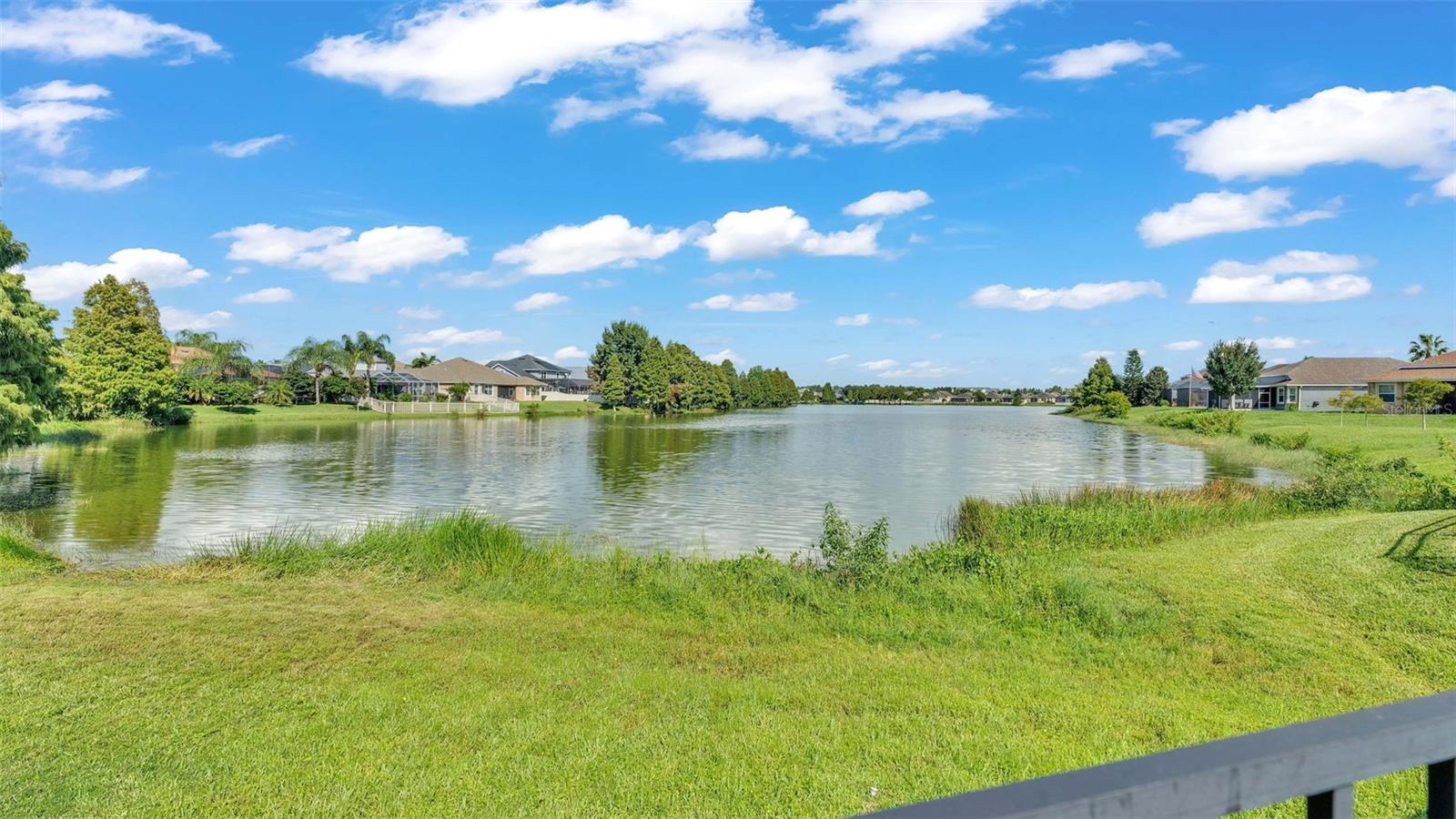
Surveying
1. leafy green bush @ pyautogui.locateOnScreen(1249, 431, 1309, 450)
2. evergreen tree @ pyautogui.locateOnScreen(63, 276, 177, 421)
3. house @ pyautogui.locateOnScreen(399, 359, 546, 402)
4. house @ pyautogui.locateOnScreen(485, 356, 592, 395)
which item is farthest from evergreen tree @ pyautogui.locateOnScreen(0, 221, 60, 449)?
house @ pyautogui.locateOnScreen(485, 356, 592, 395)

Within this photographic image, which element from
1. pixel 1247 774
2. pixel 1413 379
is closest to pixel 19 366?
pixel 1247 774

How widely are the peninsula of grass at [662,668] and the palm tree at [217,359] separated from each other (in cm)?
6729

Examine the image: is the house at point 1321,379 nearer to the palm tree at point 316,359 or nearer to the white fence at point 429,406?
the white fence at point 429,406

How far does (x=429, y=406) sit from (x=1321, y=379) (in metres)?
80.2

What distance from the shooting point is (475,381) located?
96875mm

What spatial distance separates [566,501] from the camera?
944 inches

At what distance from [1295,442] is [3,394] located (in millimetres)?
45778

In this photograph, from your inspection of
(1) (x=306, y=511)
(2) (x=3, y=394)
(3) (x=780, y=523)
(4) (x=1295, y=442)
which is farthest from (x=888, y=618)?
(4) (x=1295, y=442)

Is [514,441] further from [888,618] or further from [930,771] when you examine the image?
[930,771]

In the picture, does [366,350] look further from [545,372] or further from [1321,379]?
[1321,379]

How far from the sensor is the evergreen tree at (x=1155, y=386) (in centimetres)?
10356

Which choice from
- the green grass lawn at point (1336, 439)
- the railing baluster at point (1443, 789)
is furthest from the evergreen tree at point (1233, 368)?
the railing baluster at point (1443, 789)

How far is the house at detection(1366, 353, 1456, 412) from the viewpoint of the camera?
2167 inches

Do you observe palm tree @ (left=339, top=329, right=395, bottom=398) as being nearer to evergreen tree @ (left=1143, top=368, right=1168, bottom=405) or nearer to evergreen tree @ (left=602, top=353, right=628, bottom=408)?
evergreen tree @ (left=602, top=353, right=628, bottom=408)
